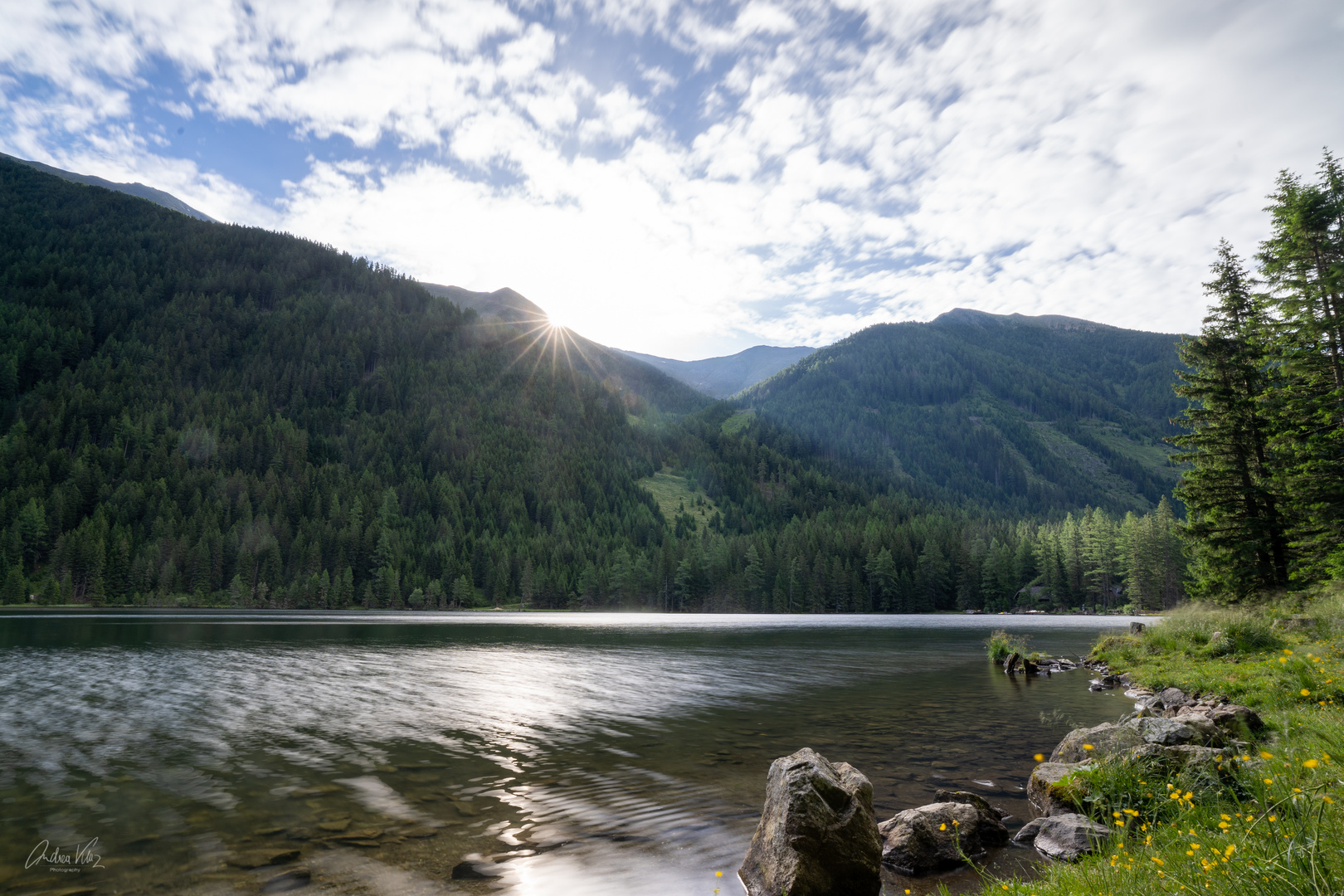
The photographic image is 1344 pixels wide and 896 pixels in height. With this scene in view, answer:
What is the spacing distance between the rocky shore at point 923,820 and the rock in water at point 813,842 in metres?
0.02

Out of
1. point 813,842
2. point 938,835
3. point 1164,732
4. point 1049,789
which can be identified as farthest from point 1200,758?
point 813,842

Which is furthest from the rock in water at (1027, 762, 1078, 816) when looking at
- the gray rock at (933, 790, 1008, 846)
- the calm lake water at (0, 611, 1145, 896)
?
the gray rock at (933, 790, 1008, 846)

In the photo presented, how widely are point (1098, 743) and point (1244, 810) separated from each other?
5123 millimetres

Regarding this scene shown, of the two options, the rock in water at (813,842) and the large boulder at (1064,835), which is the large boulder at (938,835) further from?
the rock in water at (813,842)

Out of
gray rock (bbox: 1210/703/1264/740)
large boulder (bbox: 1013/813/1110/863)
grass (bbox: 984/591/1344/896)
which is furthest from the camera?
gray rock (bbox: 1210/703/1264/740)

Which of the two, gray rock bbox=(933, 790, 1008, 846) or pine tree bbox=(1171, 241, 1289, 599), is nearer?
gray rock bbox=(933, 790, 1008, 846)

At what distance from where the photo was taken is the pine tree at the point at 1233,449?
3888 centimetres

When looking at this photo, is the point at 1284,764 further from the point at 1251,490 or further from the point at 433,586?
the point at 433,586

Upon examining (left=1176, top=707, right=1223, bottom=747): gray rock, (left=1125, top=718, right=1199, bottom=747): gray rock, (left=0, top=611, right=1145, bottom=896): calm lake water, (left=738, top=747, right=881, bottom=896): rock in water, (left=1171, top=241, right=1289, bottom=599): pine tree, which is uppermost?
(left=1171, top=241, right=1289, bottom=599): pine tree

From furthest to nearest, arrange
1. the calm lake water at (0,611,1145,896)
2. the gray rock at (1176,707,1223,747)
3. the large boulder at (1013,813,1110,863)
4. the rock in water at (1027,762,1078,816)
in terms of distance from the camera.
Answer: the rock in water at (1027,762,1078,816)
the gray rock at (1176,707,1223,747)
the calm lake water at (0,611,1145,896)
the large boulder at (1013,813,1110,863)

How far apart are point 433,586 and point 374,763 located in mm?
167670

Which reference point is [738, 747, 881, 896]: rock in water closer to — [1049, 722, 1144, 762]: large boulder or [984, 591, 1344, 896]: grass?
[984, 591, 1344, 896]: grass

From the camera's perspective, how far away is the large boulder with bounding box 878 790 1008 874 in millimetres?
12133

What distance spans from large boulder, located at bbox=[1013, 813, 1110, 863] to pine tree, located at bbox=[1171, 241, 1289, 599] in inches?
1373
